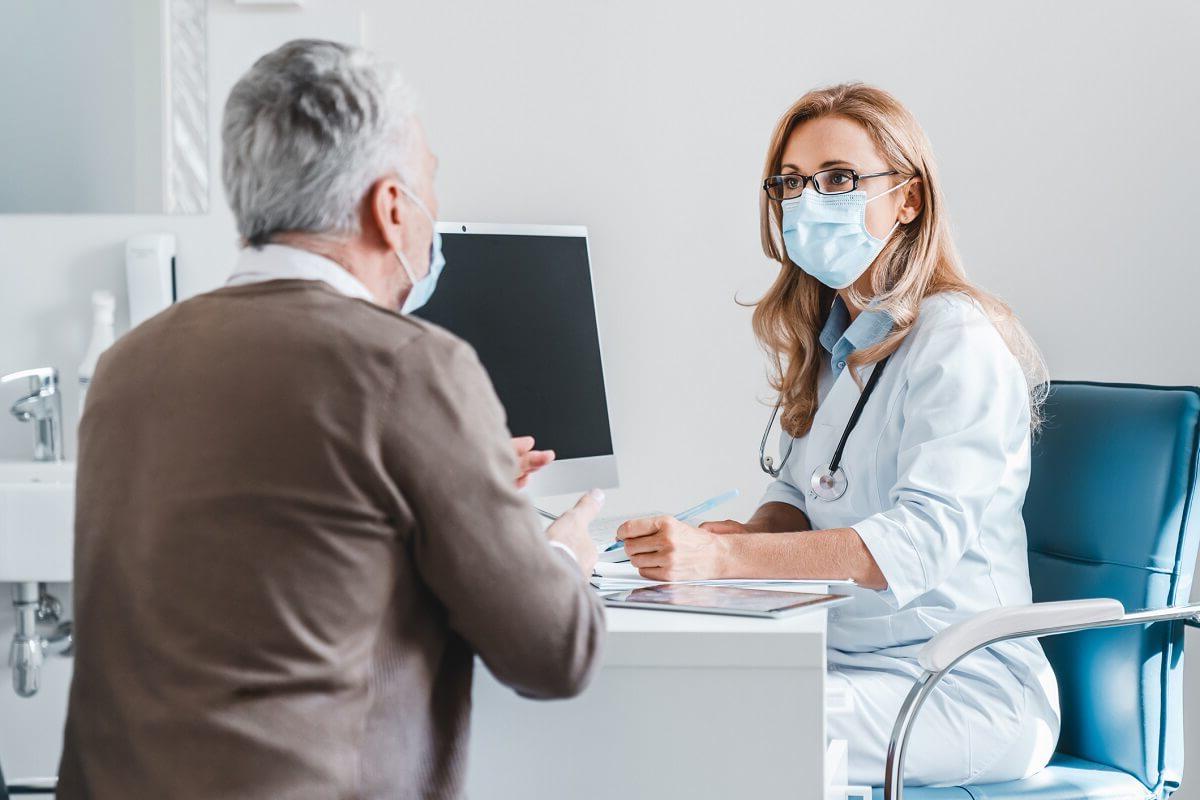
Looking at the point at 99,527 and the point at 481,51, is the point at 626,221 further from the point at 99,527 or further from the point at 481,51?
the point at 99,527

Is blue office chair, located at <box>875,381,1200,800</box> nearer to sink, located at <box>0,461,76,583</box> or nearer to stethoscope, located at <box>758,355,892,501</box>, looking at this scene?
stethoscope, located at <box>758,355,892,501</box>

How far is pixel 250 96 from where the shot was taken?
96cm

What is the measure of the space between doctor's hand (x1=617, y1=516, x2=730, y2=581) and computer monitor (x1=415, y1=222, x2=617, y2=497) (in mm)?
334

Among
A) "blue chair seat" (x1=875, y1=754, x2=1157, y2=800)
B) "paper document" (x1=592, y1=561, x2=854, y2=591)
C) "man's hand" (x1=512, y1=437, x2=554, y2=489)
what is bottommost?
"blue chair seat" (x1=875, y1=754, x2=1157, y2=800)

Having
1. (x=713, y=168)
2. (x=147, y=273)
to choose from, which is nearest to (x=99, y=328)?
(x=147, y=273)

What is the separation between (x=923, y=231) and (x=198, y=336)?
1164 mm

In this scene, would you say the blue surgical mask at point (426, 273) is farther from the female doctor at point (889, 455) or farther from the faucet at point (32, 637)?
the faucet at point (32, 637)

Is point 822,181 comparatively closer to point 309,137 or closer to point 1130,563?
point 1130,563

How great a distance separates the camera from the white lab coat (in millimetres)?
1458

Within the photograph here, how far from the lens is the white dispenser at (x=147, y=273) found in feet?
7.30

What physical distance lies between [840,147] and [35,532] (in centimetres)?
133

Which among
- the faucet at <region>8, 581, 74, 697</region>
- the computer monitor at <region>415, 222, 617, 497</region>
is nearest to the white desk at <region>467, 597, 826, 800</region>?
the computer monitor at <region>415, 222, 617, 497</region>

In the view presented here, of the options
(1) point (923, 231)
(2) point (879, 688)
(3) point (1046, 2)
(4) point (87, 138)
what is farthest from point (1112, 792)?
(4) point (87, 138)

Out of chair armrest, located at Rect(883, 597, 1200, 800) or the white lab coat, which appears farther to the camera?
the white lab coat
